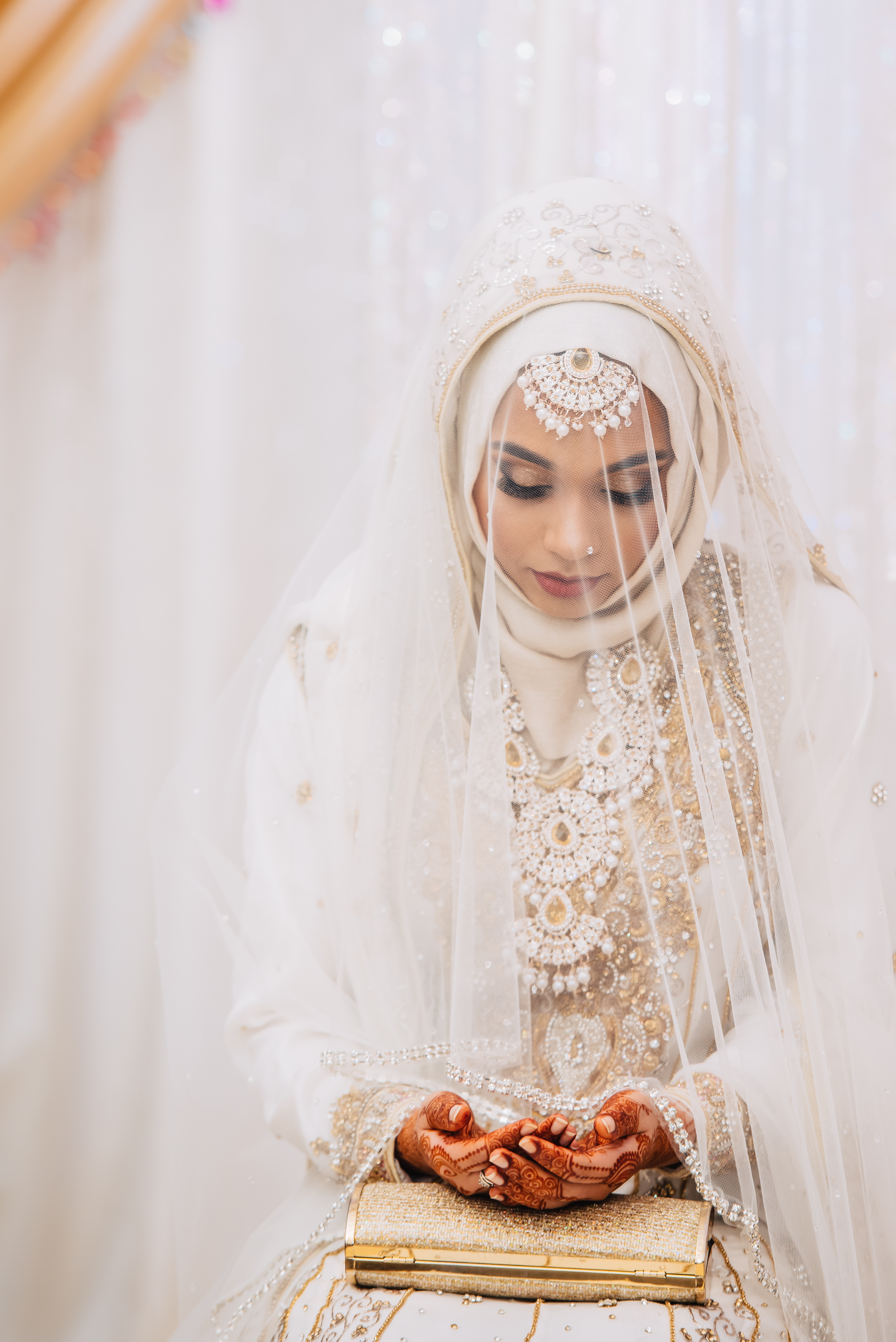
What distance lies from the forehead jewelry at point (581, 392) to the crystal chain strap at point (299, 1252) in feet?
2.17

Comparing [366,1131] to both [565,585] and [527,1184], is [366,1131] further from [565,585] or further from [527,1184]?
[565,585]

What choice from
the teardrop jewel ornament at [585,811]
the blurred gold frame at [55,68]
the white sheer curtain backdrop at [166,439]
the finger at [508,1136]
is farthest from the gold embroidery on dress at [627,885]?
the blurred gold frame at [55,68]

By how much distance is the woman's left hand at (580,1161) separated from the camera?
81 centimetres

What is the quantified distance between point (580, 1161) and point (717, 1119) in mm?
157

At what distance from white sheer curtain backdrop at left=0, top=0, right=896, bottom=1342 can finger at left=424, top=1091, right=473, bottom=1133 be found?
1.09 m

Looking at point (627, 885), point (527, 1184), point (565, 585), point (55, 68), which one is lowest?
point (527, 1184)

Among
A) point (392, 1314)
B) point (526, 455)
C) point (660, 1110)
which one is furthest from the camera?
point (526, 455)

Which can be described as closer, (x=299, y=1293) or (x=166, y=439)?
(x=299, y=1293)

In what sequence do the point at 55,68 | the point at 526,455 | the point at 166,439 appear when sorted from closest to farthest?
1. the point at 526,455
2. the point at 55,68
3. the point at 166,439

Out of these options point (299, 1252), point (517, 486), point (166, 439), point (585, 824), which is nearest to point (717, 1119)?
point (585, 824)

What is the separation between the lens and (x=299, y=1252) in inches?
37.7

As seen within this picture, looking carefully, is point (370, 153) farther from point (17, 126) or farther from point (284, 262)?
point (17, 126)

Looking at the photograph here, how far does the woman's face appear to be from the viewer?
1.00m

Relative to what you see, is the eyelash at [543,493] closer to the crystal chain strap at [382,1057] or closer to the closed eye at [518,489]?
the closed eye at [518,489]
